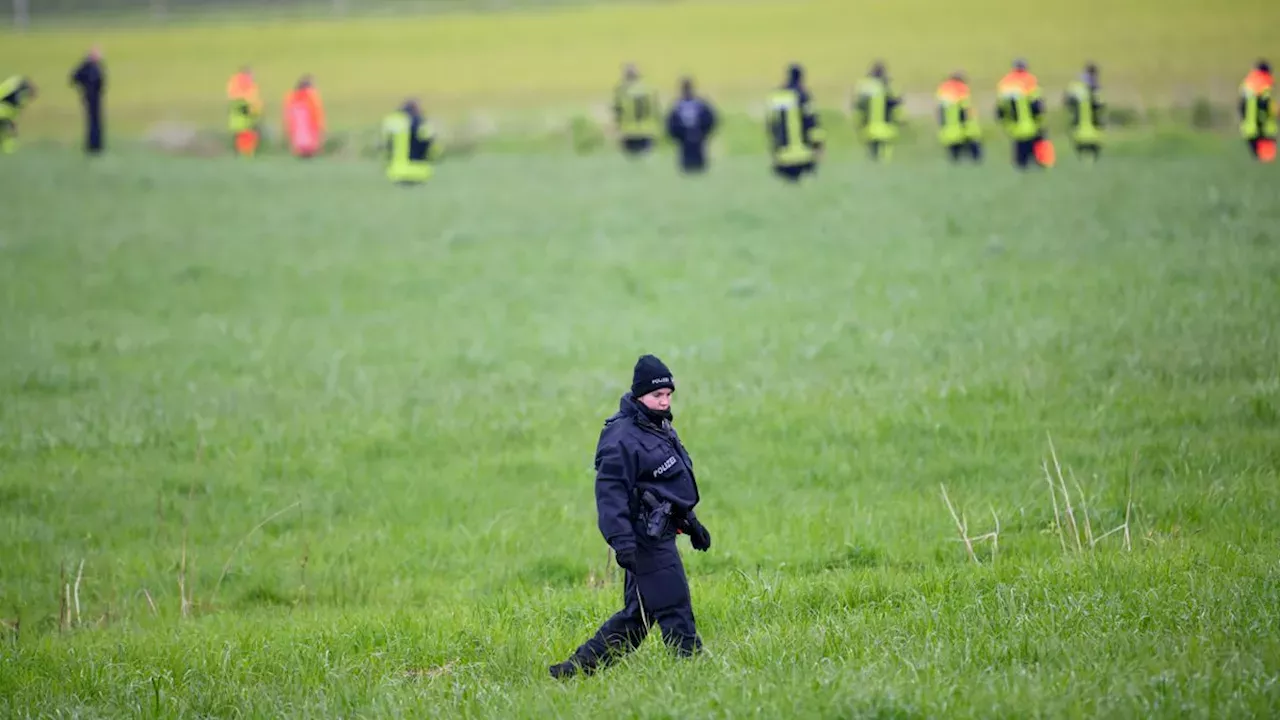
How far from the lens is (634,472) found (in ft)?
24.3

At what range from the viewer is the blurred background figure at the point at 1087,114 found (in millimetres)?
35031

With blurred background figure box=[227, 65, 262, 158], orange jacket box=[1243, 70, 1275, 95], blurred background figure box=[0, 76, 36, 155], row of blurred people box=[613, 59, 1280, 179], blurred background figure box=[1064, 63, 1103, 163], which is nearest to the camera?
orange jacket box=[1243, 70, 1275, 95]

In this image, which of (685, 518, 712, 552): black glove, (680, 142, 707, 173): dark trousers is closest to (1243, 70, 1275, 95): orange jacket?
(680, 142, 707, 173): dark trousers

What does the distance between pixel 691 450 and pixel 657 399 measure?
5909 mm

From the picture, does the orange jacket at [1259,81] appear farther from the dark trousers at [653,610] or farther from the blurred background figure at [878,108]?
the dark trousers at [653,610]

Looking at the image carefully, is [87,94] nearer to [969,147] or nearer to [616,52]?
[969,147]

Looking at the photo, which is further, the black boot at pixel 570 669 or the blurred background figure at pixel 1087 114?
the blurred background figure at pixel 1087 114

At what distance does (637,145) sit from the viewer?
141ft

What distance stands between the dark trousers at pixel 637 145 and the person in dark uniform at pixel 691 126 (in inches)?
220

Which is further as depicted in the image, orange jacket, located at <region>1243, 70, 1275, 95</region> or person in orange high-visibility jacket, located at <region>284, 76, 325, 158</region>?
person in orange high-visibility jacket, located at <region>284, 76, 325, 158</region>

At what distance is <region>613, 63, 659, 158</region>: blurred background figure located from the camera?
41.9m

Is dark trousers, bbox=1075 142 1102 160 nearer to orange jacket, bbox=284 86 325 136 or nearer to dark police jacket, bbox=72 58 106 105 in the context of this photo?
orange jacket, bbox=284 86 325 136

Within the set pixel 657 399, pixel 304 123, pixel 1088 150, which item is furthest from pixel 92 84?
pixel 657 399

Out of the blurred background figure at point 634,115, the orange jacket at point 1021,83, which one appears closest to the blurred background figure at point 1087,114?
the orange jacket at point 1021,83
